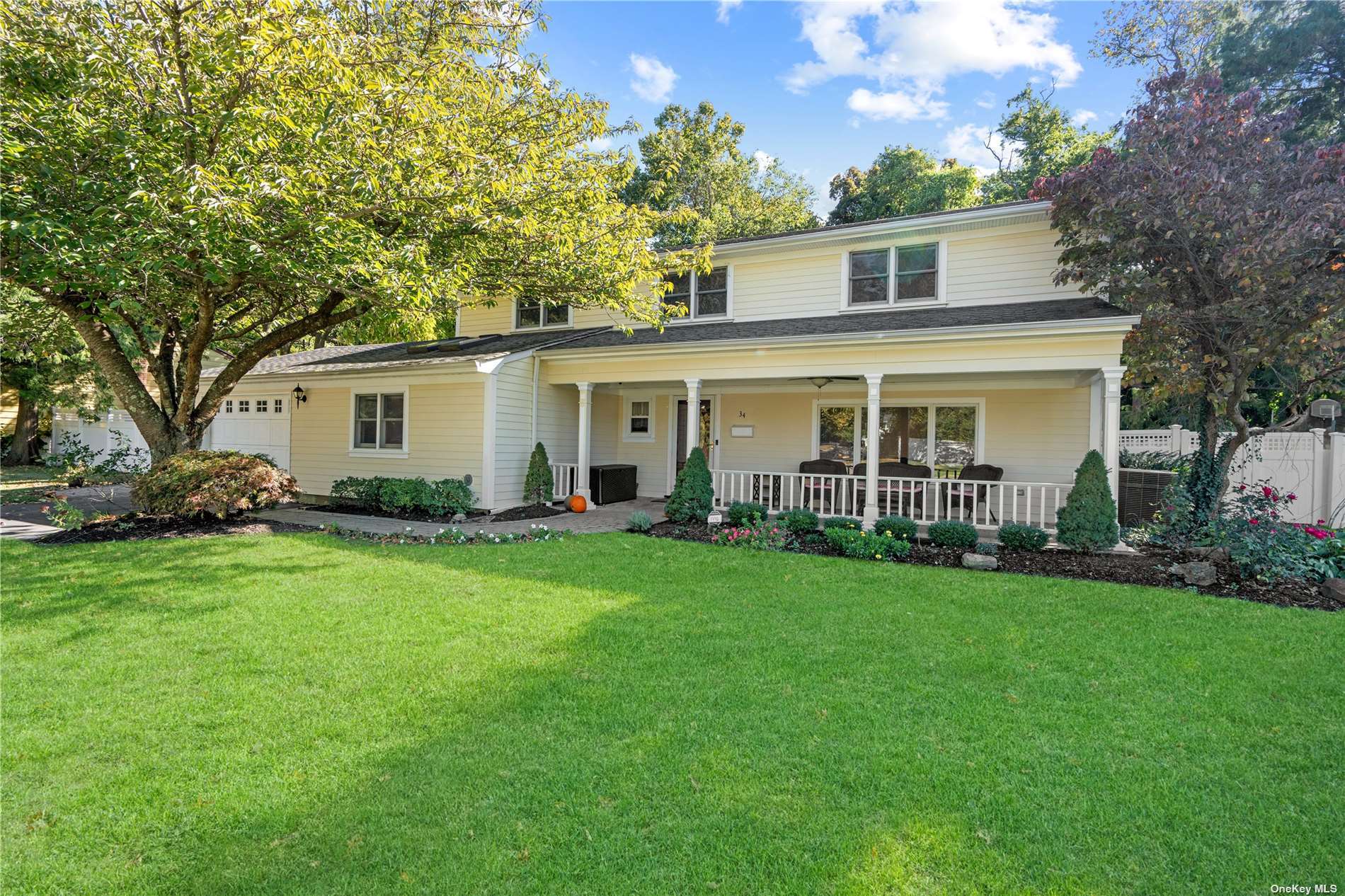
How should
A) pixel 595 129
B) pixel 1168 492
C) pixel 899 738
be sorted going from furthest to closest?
pixel 595 129 < pixel 1168 492 < pixel 899 738

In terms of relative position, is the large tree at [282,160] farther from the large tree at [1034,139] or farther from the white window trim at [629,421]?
the large tree at [1034,139]

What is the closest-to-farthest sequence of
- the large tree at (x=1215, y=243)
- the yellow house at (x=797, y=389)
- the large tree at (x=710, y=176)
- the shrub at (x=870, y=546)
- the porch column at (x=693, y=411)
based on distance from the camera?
the large tree at (x=1215, y=243), the shrub at (x=870, y=546), the yellow house at (x=797, y=389), the porch column at (x=693, y=411), the large tree at (x=710, y=176)

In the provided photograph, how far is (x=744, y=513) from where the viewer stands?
368 inches

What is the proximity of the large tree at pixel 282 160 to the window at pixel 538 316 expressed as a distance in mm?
3946

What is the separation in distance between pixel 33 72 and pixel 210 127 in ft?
5.96

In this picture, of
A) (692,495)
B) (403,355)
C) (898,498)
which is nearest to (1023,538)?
(898,498)

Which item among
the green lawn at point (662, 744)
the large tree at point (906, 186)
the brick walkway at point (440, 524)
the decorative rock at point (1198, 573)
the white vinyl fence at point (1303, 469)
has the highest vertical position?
the large tree at point (906, 186)

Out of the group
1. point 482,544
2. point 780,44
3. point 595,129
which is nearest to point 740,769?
point 482,544

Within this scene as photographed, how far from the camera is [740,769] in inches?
113

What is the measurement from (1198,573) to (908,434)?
5.63m

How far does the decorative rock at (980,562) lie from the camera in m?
7.22

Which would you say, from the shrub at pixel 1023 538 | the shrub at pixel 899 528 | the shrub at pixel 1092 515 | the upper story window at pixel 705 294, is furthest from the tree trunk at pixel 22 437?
the shrub at pixel 1092 515

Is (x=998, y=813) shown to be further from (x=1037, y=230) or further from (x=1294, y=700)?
(x=1037, y=230)

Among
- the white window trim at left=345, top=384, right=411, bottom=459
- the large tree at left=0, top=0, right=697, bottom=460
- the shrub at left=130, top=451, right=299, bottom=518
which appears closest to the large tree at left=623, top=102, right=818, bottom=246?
the white window trim at left=345, top=384, right=411, bottom=459
